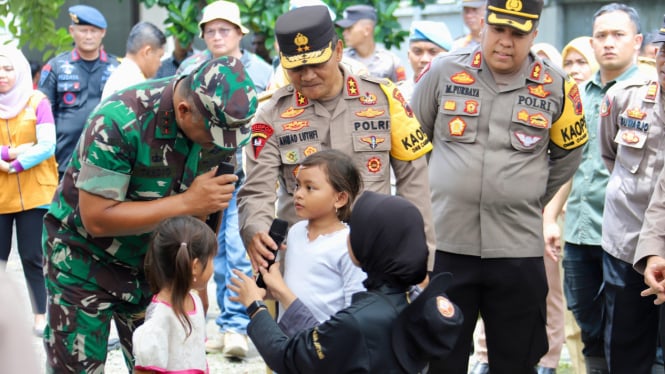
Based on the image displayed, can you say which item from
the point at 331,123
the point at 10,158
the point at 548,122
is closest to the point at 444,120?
the point at 548,122

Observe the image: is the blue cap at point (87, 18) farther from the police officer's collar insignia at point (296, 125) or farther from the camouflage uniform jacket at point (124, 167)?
the police officer's collar insignia at point (296, 125)

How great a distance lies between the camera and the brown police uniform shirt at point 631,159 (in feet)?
17.0

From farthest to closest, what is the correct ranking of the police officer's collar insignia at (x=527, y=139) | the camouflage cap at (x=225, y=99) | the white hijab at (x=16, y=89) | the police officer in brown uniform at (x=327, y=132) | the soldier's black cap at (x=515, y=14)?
the white hijab at (x=16, y=89) < the police officer's collar insignia at (x=527, y=139) < the soldier's black cap at (x=515, y=14) < the police officer in brown uniform at (x=327, y=132) < the camouflage cap at (x=225, y=99)

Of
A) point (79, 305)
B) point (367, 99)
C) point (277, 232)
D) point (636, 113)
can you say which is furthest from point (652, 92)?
point (79, 305)

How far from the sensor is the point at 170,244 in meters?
4.11

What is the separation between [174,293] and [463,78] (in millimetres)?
1751

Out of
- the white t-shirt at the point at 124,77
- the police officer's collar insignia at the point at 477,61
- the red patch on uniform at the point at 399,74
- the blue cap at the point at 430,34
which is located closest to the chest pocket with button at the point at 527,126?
the police officer's collar insignia at the point at 477,61

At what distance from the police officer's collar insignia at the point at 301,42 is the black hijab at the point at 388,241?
916 mm

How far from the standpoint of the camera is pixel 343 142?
4402 millimetres

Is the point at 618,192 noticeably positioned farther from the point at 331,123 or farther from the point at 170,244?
the point at 170,244

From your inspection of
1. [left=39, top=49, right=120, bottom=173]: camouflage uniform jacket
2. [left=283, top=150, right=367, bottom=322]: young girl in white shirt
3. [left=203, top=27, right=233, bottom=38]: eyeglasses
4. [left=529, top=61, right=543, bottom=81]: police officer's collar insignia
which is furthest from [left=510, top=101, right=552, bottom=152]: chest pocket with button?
[left=39, top=49, right=120, bottom=173]: camouflage uniform jacket

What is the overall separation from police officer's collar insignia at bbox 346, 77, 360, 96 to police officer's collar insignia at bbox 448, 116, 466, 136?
692mm

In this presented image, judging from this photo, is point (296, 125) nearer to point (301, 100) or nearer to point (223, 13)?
point (301, 100)

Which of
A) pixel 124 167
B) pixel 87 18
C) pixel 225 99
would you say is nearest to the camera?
pixel 225 99
